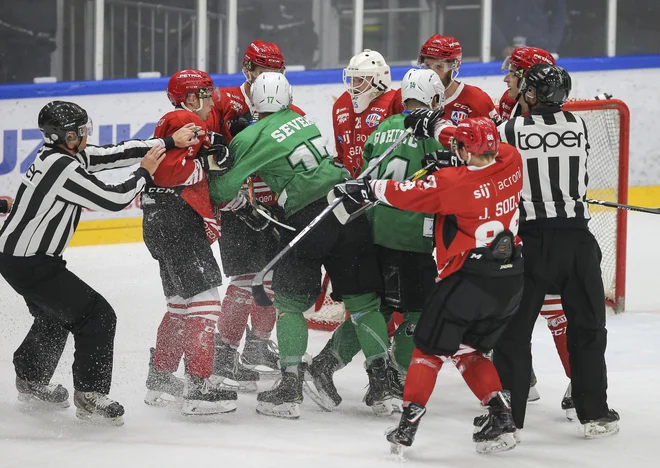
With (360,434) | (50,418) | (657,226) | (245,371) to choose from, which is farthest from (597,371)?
(657,226)

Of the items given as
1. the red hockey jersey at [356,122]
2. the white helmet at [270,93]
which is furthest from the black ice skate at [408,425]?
the red hockey jersey at [356,122]

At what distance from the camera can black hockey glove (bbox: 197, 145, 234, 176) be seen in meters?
4.13

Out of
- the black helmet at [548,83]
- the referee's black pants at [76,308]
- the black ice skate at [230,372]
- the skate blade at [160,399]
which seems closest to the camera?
Result: the black helmet at [548,83]

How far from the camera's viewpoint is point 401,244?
420cm

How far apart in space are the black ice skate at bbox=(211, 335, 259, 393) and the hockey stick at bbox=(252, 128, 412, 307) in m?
0.68

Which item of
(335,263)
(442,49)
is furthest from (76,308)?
(442,49)

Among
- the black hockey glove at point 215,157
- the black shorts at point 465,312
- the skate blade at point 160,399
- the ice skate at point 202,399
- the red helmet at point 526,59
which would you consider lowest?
the skate blade at point 160,399

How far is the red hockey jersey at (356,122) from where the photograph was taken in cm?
473

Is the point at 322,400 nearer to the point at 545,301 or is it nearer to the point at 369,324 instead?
the point at 369,324

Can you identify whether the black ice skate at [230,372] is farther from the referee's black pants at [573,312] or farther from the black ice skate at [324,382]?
the referee's black pants at [573,312]

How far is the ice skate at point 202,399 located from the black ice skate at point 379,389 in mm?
532

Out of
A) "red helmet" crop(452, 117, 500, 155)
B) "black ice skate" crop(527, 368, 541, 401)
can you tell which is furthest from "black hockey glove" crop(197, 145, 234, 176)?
"black ice skate" crop(527, 368, 541, 401)

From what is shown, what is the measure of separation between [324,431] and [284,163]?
40.1 inches

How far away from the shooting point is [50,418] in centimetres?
409
